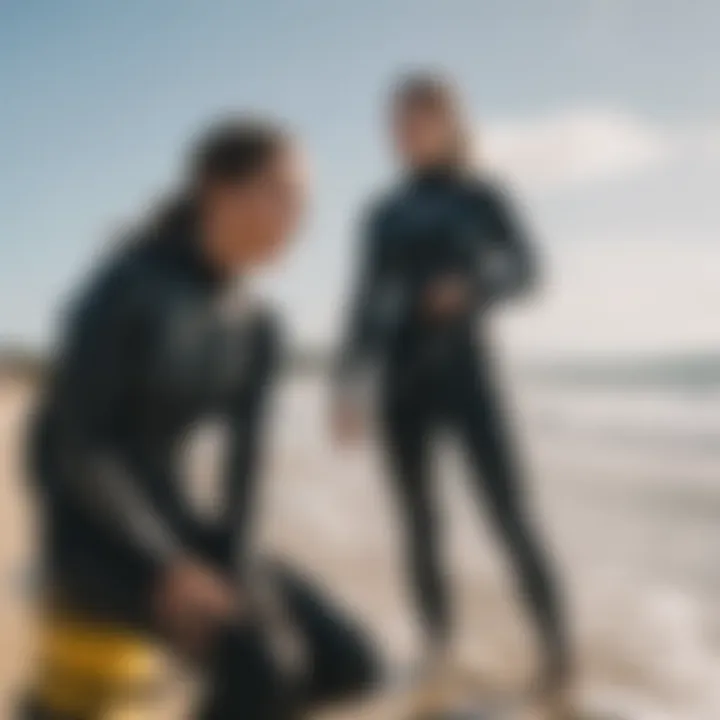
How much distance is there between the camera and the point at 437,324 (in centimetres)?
172

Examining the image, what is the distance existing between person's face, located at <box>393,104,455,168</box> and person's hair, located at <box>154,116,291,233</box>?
0.86ft

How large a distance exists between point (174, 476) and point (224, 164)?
38 cm

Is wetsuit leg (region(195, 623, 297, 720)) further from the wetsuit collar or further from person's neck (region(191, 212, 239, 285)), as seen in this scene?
the wetsuit collar

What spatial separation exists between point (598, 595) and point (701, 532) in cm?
63

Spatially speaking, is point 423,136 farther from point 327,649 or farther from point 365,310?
point 327,649

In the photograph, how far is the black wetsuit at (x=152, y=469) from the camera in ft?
4.25

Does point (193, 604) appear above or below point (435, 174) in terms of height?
below

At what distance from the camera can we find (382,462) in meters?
1.75

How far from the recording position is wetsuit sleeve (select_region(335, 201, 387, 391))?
1718mm

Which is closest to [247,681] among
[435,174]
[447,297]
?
[447,297]

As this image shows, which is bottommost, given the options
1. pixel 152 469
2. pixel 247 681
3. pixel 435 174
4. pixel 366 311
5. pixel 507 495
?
pixel 247 681

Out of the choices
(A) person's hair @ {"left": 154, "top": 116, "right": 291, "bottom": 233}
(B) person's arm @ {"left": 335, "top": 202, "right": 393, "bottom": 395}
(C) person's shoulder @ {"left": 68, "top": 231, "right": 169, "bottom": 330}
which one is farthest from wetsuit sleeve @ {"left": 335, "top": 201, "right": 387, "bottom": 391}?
(C) person's shoulder @ {"left": 68, "top": 231, "right": 169, "bottom": 330}

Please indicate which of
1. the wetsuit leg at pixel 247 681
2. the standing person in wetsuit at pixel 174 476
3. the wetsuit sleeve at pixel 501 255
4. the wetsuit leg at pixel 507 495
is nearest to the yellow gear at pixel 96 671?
the standing person in wetsuit at pixel 174 476

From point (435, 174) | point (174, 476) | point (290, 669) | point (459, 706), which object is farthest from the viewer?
point (435, 174)
